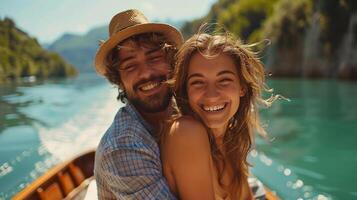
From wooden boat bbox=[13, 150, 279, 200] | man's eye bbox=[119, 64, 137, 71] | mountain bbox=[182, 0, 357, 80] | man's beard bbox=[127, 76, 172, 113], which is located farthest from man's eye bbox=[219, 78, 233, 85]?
mountain bbox=[182, 0, 357, 80]

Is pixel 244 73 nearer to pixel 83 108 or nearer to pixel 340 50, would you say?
pixel 83 108

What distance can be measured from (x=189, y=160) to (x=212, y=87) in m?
0.48

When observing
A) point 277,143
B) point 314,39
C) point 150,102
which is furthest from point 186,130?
point 314,39

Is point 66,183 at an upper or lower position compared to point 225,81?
lower

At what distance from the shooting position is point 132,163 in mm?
2277

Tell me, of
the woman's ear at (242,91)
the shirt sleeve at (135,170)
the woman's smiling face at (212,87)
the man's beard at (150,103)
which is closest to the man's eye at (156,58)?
the man's beard at (150,103)

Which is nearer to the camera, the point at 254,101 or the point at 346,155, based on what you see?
the point at 254,101

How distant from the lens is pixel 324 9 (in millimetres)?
30344

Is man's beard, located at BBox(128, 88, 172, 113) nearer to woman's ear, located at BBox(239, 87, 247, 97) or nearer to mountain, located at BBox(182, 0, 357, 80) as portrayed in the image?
woman's ear, located at BBox(239, 87, 247, 97)

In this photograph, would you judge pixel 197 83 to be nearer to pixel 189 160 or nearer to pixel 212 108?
pixel 212 108

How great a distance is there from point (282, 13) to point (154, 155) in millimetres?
34349

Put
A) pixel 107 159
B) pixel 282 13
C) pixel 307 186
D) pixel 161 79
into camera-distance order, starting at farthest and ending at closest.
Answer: pixel 282 13
pixel 307 186
pixel 161 79
pixel 107 159

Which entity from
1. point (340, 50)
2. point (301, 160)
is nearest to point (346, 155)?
point (301, 160)

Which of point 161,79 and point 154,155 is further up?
point 161,79
